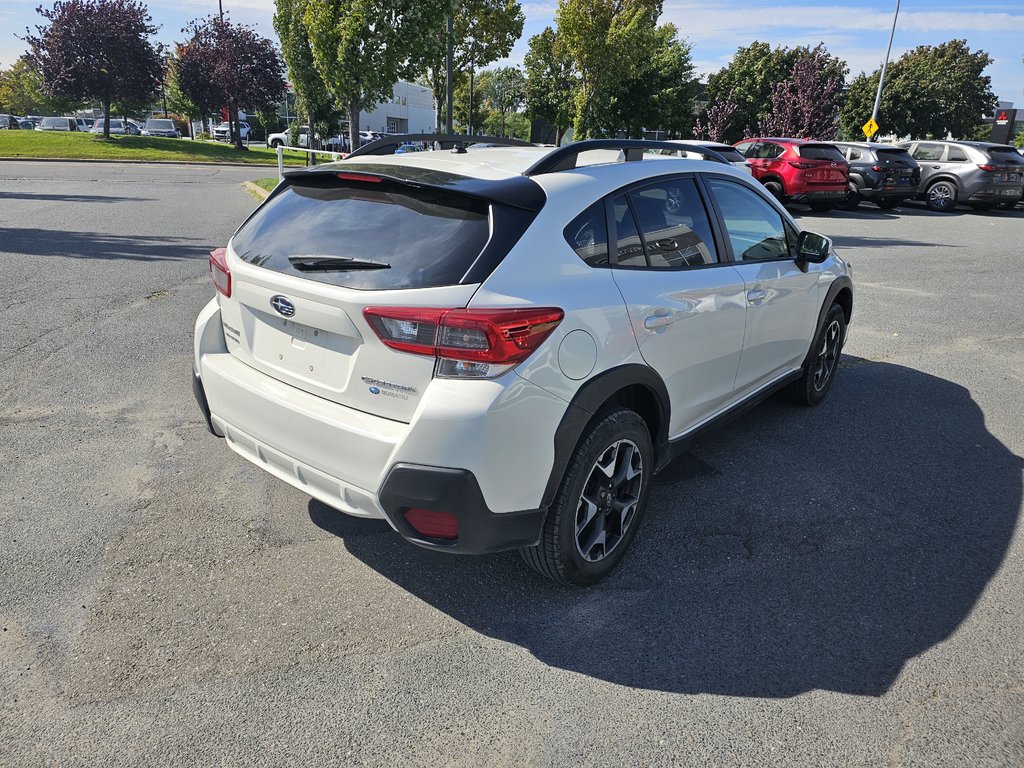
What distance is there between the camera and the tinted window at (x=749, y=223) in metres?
3.86

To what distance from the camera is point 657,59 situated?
46281 mm

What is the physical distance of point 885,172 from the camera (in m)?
19.4

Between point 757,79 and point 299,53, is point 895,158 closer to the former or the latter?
point 299,53

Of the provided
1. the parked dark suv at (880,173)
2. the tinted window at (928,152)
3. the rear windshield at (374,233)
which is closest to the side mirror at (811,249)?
the rear windshield at (374,233)

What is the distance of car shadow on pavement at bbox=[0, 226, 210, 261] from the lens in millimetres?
9312

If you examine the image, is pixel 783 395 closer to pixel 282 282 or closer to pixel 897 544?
pixel 897 544

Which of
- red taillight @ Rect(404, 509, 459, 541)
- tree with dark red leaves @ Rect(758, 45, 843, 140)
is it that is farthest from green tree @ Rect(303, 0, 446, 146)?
tree with dark red leaves @ Rect(758, 45, 843, 140)

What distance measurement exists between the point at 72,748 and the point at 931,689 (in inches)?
111

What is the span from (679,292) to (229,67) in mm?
43634

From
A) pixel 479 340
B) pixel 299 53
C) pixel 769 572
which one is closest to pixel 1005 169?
pixel 299 53

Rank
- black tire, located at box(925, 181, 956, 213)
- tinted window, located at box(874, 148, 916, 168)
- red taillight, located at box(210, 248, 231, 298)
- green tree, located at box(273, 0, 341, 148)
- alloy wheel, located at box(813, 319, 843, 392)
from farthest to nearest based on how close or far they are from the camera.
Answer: black tire, located at box(925, 181, 956, 213)
tinted window, located at box(874, 148, 916, 168)
green tree, located at box(273, 0, 341, 148)
alloy wheel, located at box(813, 319, 843, 392)
red taillight, located at box(210, 248, 231, 298)

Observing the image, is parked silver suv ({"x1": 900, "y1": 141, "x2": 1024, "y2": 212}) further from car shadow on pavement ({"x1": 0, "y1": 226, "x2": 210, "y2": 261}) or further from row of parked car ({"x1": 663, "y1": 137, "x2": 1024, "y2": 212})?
car shadow on pavement ({"x1": 0, "y1": 226, "x2": 210, "y2": 261})

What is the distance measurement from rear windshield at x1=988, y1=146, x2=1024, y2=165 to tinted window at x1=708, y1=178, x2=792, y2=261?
19.2 m

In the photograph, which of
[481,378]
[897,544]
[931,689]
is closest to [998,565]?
[897,544]
